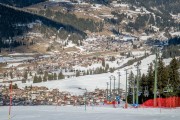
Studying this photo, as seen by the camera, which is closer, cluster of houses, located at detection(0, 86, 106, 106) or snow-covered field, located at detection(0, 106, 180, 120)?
snow-covered field, located at detection(0, 106, 180, 120)

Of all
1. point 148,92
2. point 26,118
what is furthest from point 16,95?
point 26,118

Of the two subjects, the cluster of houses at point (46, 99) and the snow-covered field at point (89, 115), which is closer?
the snow-covered field at point (89, 115)

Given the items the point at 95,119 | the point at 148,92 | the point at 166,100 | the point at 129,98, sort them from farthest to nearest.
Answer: the point at 129,98, the point at 148,92, the point at 166,100, the point at 95,119

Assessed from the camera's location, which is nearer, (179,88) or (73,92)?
(179,88)

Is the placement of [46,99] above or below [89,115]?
above

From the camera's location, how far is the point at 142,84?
9306cm

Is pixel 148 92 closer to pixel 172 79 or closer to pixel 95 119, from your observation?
pixel 172 79

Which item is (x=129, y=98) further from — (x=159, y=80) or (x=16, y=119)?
(x=16, y=119)

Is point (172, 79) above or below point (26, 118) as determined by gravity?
above

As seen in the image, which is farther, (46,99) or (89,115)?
(46,99)

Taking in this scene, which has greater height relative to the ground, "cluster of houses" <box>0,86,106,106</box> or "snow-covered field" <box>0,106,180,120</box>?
"cluster of houses" <box>0,86,106,106</box>

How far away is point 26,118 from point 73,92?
167 metres

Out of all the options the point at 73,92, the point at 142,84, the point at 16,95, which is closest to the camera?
the point at 142,84

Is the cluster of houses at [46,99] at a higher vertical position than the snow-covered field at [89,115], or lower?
higher
